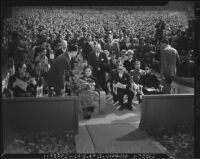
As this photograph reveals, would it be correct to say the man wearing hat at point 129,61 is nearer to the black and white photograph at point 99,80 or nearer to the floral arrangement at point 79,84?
the black and white photograph at point 99,80

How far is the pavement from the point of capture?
546 cm

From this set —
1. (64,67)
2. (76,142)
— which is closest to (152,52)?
(64,67)

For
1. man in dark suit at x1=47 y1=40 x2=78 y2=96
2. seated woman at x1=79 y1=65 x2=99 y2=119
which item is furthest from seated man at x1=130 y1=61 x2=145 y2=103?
man in dark suit at x1=47 y1=40 x2=78 y2=96

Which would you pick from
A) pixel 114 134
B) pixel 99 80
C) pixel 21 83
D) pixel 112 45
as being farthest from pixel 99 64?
pixel 21 83

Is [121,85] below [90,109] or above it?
above

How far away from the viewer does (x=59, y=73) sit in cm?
550

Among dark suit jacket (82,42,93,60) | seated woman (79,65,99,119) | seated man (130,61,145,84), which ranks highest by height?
dark suit jacket (82,42,93,60)

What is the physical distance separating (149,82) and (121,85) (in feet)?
1.39

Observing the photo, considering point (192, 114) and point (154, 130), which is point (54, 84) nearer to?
point (154, 130)

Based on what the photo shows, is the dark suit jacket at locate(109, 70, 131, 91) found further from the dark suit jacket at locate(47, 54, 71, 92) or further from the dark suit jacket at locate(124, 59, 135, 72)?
the dark suit jacket at locate(47, 54, 71, 92)

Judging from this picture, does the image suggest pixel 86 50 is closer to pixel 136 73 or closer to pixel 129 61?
pixel 129 61

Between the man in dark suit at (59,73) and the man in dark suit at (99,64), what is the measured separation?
0.34m

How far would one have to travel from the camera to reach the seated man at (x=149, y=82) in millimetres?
5570

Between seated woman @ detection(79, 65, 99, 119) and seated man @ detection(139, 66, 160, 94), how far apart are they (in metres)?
0.69
